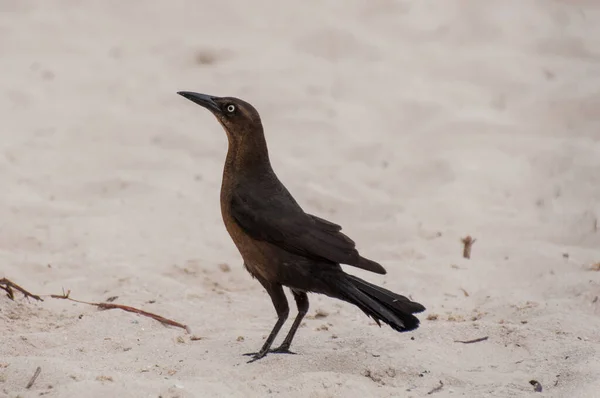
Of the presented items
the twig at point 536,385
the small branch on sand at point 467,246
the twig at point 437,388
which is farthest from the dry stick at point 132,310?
the small branch on sand at point 467,246

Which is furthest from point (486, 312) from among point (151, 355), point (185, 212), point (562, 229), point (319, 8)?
point (319, 8)

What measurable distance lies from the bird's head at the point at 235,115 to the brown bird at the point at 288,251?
12cm

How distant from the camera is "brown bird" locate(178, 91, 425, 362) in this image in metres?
4.09

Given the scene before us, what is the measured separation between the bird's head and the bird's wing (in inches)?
15.5

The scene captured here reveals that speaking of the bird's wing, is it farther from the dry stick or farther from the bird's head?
the dry stick

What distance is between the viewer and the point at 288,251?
429cm

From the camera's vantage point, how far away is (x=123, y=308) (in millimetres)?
4773

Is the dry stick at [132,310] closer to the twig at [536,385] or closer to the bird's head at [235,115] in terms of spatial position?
the bird's head at [235,115]

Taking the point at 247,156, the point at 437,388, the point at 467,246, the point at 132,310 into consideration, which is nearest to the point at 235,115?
A: the point at 247,156

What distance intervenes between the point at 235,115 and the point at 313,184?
80.7 inches

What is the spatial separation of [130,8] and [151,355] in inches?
212

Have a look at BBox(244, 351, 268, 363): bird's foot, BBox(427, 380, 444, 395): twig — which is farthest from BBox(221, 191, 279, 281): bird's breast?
BBox(427, 380, 444, 395): twig

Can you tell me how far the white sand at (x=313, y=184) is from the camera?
4.17m

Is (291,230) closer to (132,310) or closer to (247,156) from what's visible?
(247,156)
